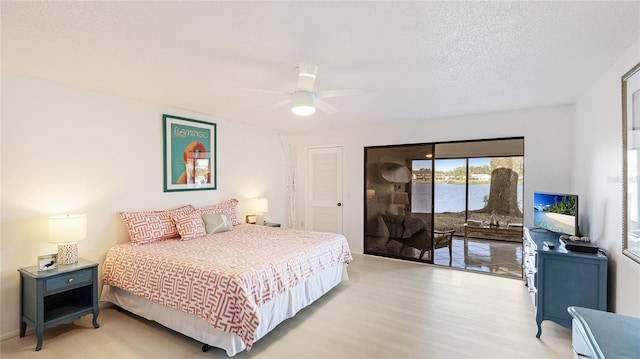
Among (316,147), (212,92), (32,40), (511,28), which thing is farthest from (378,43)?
(316,147)

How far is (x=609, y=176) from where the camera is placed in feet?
8.38

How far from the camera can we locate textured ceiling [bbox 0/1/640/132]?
1.72 metres

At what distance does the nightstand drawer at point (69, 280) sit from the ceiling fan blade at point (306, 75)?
8.89 feet

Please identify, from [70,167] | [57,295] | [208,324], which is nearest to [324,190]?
[208,324]

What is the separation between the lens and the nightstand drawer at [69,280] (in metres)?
2.61

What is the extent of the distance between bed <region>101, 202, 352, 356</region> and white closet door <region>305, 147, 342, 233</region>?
2.12 meters

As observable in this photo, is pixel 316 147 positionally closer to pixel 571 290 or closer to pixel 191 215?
pixel 191 215

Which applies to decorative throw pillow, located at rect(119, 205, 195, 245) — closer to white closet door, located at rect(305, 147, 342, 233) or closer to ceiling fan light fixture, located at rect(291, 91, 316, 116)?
ceiling fan light fixture, located at rect(291, 91, 316, 116)

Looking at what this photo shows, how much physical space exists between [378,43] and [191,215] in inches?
123

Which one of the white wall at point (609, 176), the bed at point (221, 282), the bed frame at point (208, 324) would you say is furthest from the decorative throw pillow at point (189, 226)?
the white wall at point (609, 176)

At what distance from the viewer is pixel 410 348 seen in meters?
2.53

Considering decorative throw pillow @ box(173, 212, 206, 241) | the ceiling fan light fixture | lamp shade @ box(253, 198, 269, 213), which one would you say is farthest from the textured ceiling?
lamp shade @ box(253, 198, 269, 213)

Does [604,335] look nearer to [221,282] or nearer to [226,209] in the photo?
[221,282]

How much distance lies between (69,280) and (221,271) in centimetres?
153
